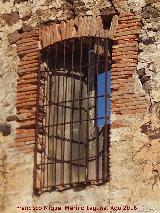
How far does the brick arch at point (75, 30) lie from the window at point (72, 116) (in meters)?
0.07

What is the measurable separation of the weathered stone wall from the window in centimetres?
15

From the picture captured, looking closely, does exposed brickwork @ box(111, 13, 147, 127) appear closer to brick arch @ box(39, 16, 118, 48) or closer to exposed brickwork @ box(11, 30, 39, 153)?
brick arch @ box(39, 16, 118, 48)

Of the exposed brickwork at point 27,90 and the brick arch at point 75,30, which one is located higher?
the brick arch at point 75,30

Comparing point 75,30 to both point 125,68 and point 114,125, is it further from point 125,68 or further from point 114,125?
point 114,125

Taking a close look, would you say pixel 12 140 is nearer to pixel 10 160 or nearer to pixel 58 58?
pixel 10 160

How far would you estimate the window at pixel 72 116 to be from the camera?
745 cm

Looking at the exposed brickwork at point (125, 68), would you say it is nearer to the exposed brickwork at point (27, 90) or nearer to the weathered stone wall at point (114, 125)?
the weathered stone wall at point (114, 125)

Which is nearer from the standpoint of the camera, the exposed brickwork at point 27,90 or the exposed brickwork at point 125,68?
the exposed brickwork at point 125,68

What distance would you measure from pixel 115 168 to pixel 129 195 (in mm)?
333

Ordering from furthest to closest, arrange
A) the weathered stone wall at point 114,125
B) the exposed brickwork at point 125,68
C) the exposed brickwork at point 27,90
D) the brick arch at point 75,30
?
the brick arch at point 75,30
the exposed brickwork at point 27,90
the exposed brickwork at point 125,68
the weathered stone wall at point 114,125

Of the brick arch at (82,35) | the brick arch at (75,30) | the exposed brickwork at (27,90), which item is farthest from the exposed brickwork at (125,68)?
the exposed brickwork at (27,90)

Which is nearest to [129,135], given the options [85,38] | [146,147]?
[146,147]

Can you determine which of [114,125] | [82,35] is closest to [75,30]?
[82,35]

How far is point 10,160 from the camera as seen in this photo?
7676mm
